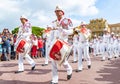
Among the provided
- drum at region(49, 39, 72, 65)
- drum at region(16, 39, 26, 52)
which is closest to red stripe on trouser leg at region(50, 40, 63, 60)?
drum at region(49, 39, 72, 65)

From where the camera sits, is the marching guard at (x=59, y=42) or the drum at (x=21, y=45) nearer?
the marching guard at (x=59, y=42)

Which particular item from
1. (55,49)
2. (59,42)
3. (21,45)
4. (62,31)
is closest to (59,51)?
(55,49)

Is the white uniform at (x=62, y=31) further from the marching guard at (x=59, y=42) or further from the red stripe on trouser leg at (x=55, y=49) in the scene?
the red stripe on trouser leg at (x=55, y=49)

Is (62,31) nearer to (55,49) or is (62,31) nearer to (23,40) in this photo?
(55,49)

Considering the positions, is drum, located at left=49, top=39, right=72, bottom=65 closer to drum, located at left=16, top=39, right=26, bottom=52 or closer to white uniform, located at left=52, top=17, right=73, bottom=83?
white uniform, located at left=52, top=17, right=73, bottom=83

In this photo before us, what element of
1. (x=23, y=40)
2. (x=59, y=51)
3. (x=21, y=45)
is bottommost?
(x=59, y=51)

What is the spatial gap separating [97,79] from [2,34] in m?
10.4

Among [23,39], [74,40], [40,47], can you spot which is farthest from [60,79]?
[40,47]

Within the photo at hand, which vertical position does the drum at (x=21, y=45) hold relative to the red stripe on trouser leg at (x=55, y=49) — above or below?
above

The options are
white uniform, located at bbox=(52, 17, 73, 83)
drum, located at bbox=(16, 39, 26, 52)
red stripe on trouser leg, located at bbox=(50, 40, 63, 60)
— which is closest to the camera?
red stripe on trouser leg, located at bbox=(50, 40, 63, 60)

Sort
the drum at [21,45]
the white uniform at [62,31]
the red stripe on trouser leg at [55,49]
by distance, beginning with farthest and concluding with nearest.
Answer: the drum at [21,45], the white uniform at [62,31], the red stripe on trouser leg at [55,49]

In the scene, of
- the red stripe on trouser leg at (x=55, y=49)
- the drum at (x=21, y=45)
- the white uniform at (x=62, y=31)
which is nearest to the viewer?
the red stripe on trouser leg at (x=55, y=49)

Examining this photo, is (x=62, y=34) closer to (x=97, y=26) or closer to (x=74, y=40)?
(x=74, y=40)

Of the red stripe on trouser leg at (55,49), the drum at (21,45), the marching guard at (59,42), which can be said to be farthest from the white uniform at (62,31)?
the drum at (21,45)
